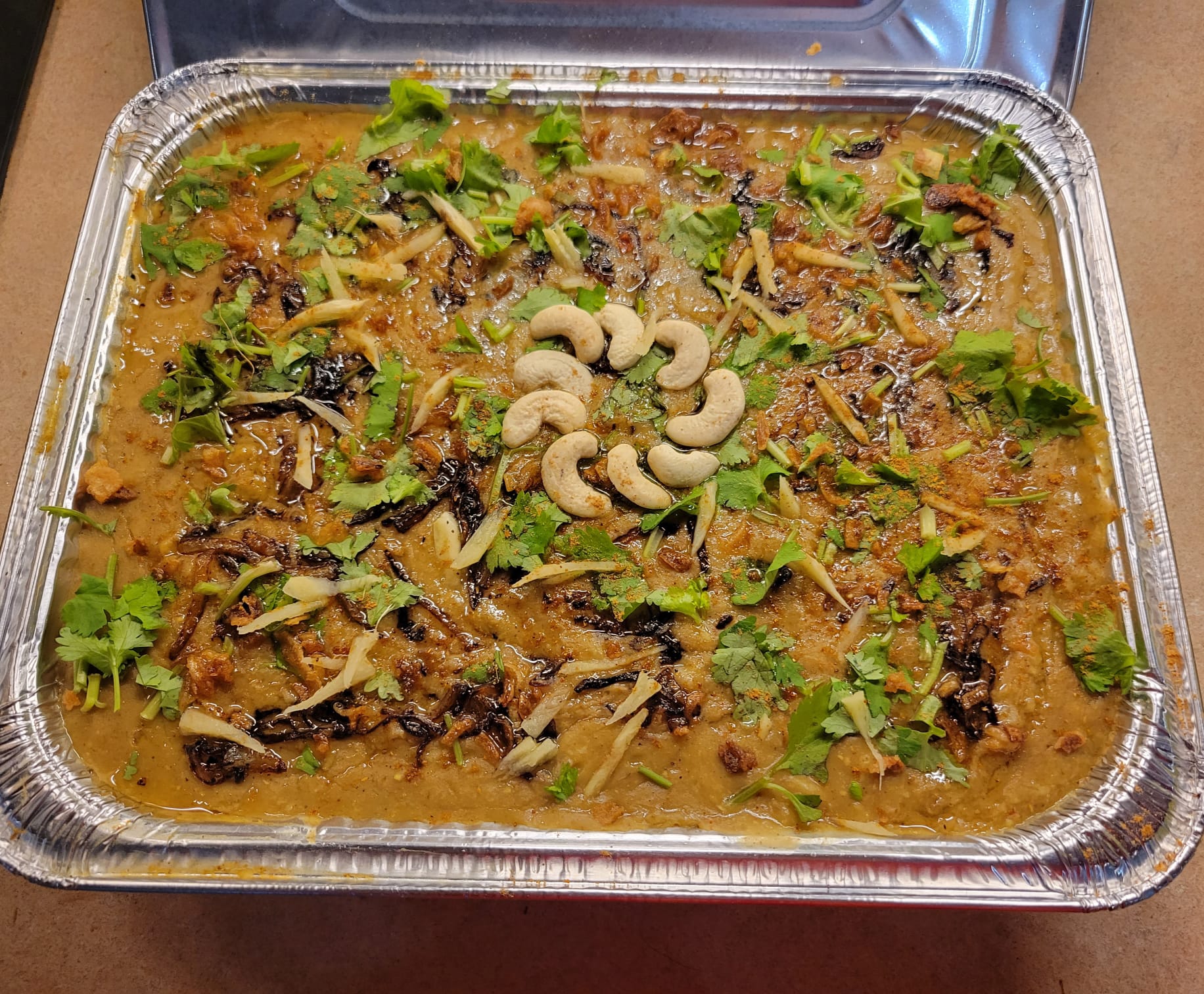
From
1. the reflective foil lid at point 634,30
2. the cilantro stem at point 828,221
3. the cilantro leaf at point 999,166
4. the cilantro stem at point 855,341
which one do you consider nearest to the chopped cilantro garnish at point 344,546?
the cilantro stem at point 855,341

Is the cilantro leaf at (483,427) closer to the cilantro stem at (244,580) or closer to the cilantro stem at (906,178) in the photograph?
the cilantro stem at (244,580)

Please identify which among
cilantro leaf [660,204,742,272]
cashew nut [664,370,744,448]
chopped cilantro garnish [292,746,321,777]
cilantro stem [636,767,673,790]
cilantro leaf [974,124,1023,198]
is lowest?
chopped cilantro garnish [292,746,321,777]

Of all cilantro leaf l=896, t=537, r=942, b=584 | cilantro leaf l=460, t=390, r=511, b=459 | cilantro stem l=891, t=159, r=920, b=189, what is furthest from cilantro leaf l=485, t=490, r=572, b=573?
cilantro stem l=891, t=159, r=920, b=189

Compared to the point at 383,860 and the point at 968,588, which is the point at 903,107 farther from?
the point at 383,860

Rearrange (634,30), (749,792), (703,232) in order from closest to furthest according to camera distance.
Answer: (749,792) → (703,232) → (634,30)

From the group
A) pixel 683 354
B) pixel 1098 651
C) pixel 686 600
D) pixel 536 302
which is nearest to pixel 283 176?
pixel 536 302

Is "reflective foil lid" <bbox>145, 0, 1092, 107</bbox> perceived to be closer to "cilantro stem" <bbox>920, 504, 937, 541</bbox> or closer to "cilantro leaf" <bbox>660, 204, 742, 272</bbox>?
"cilantro leaf" <bbox>660, 204, 742, 272</bbox>

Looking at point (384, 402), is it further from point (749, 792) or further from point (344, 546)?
point (749, 792)
